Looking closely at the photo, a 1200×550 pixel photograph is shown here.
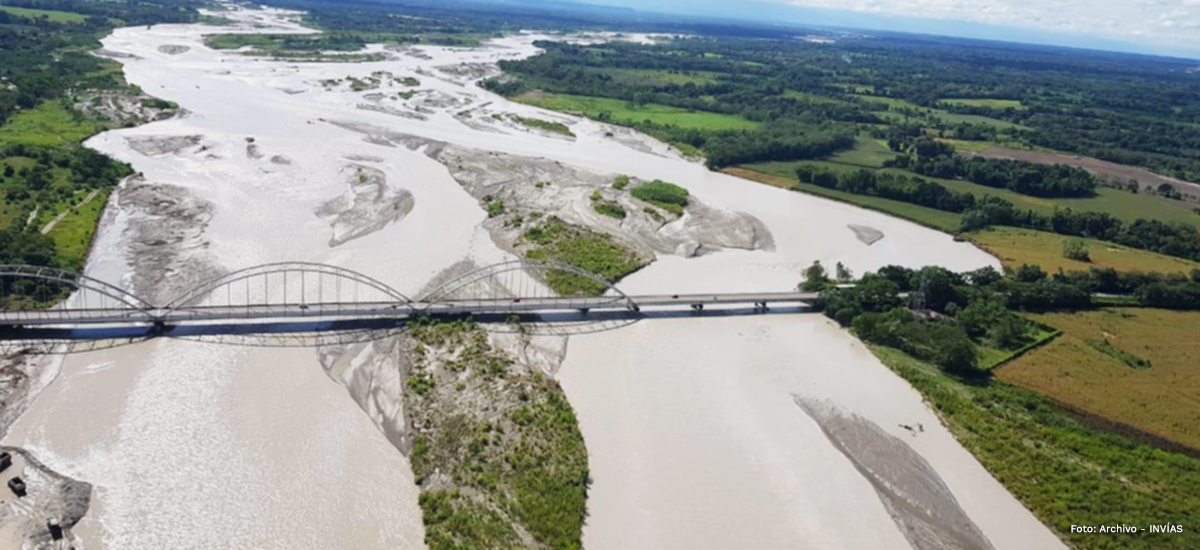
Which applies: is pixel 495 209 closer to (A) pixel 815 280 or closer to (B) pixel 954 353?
(A) pixel 815 280

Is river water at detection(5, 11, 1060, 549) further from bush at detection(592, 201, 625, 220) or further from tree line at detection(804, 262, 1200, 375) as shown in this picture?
bush at detection(592, 201, 625, 220)

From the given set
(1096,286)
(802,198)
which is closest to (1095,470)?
(1096,286)

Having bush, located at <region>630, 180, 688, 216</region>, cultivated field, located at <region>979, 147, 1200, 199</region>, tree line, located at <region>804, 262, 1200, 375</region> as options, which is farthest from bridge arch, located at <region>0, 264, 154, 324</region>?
cultivated field, located at <region>979, 147, 1200, 199</region>

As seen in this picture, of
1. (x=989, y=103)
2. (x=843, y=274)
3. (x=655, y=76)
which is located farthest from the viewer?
(x=989, y=103)

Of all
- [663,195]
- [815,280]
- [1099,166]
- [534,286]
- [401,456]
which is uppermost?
[1099,166]

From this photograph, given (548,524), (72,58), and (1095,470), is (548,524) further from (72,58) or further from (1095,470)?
(72,58)

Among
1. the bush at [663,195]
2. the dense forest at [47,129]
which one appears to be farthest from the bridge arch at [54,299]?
the bush at [663,195]

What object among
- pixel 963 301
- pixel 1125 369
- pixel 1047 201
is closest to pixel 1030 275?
pixel 963 301
